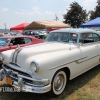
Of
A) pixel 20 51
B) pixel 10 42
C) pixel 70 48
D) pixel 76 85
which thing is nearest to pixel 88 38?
pixel 70 48

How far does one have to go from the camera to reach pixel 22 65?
2.92 metres

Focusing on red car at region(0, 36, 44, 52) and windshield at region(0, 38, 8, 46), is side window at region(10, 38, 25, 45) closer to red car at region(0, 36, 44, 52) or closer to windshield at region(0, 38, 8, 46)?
red car at region(0, 36, 44, 52)

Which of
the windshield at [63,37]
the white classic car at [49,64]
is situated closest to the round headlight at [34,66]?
the white classic car at [49,64]

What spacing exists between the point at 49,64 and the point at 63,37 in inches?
64.8

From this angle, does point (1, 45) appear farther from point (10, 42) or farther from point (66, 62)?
point (66, 62)

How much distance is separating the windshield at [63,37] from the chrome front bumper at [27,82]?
173 cm

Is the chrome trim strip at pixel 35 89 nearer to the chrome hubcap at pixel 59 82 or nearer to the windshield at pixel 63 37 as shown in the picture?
the chrome hubcap at pixel 59 82

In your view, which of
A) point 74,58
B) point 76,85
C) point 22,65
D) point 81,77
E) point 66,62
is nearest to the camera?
point 22,65

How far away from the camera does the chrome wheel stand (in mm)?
2993

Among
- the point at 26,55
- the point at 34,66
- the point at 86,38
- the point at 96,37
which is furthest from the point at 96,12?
the point at 34,66

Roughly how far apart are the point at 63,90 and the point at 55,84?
16.9 inches

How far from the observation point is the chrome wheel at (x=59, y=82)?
9.82ft

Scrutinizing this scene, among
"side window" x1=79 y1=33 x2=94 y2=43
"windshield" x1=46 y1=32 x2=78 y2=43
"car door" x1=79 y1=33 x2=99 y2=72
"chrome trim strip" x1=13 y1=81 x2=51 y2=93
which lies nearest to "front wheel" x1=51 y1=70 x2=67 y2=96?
"chrome trim strip" x1=13 y1=81 x2=51 y2=93

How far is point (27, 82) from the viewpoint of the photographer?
276 cm
